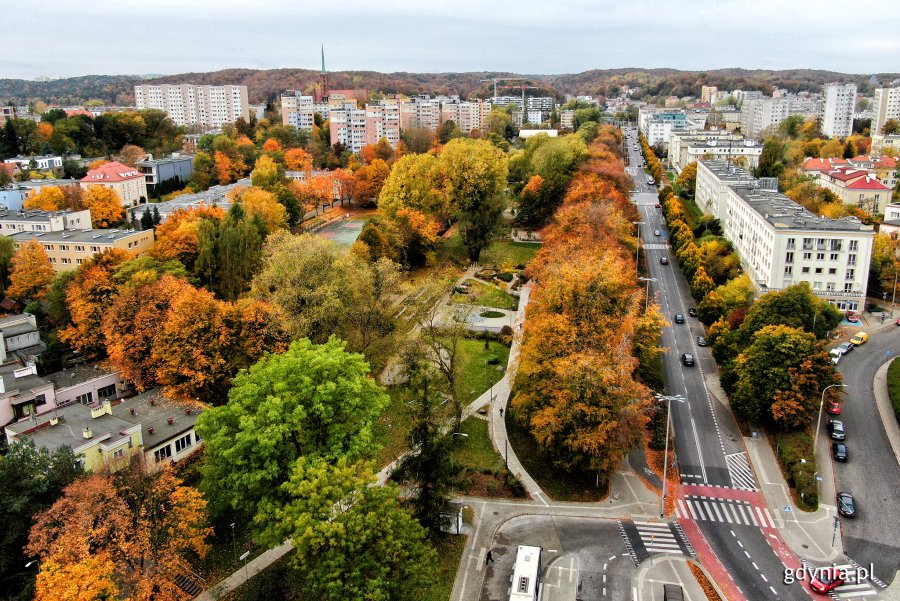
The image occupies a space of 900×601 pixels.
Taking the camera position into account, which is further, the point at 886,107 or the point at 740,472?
the point at 886,107

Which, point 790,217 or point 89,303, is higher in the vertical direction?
point 790,217

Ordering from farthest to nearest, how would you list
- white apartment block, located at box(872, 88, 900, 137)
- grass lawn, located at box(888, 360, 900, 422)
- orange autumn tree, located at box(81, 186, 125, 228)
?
white apartment block, located at box(872, 88, 900, 137)
orange autumn tree, located at box(81, 186, 125, 228)
grass lawn, located at box(888, 360, 900, 422)

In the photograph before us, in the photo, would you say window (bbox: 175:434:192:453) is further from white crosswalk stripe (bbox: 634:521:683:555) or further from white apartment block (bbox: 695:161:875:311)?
white apartment block (bbox: 695:161:875:311)

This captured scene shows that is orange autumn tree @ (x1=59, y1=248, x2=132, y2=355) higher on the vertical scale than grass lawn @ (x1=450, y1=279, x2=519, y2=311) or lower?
higher

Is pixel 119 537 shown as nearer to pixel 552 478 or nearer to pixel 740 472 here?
pixel 552 478

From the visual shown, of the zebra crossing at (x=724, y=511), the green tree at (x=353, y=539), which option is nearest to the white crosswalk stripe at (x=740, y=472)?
the zebra crossing at (x=724, y=511)

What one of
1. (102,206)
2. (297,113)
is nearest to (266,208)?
(102,206)

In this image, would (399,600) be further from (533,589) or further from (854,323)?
(854,323)

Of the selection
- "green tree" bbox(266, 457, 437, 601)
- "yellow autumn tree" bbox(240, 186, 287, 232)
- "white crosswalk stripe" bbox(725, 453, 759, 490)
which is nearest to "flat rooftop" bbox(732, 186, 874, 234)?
"white crosswalk stripe" bbox(725, 453, 759, 490)
